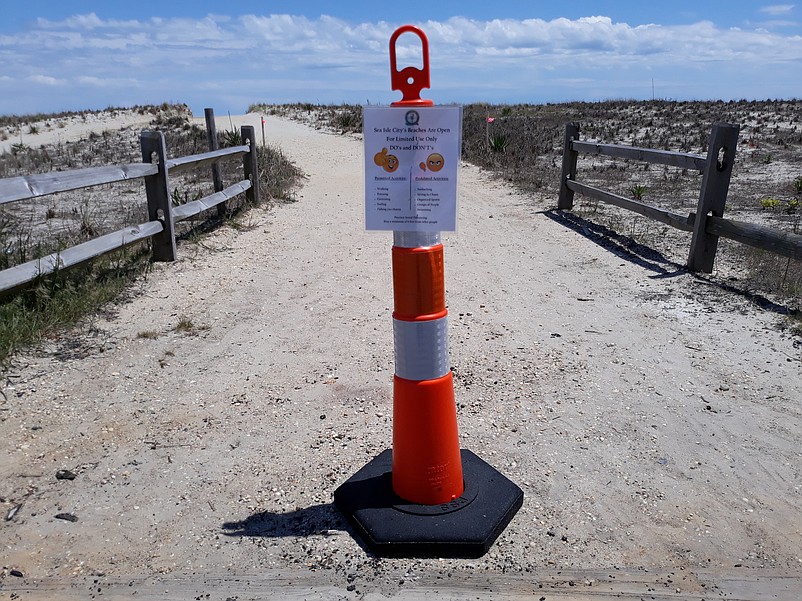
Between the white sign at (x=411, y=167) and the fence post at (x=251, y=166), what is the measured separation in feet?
26.2

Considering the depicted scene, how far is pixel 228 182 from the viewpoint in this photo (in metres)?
12.2

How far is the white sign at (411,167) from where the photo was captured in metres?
2.46

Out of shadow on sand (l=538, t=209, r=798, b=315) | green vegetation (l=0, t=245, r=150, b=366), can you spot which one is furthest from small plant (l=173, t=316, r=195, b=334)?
shadow on sand (l=538, t=209, r=798, b=315)

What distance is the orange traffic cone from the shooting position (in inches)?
103

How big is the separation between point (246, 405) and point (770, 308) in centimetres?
445

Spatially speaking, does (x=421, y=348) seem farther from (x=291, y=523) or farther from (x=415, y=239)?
(x=291, y=523)

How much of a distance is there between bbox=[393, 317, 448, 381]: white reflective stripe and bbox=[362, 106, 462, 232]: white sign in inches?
16.4

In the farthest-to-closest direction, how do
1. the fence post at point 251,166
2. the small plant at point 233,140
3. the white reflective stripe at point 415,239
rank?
the small plant at point 233,140 < the fence post at point 251,166 < the white reflective stripe at point 415,239

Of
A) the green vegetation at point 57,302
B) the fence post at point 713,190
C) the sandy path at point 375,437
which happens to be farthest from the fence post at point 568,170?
the green vegetation at point 57,302

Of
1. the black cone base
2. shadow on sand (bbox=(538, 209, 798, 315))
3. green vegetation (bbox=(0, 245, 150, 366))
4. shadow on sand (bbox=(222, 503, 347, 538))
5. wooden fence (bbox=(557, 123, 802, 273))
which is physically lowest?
shadow on sand (bbox=(222, 503, 347, 538))

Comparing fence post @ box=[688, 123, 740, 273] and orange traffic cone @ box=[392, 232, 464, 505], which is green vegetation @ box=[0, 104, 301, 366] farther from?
fence post @ box=[688, 123, 740, 273]

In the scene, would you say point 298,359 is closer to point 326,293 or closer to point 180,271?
point 326,293

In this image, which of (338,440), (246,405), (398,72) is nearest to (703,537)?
(338,440)

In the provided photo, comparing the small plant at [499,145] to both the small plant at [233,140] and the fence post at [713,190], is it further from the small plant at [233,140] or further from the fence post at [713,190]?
the fence post at [713,190]
